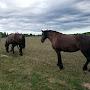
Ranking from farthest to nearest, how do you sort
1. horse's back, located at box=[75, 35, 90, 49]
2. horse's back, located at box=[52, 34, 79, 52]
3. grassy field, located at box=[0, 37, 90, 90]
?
horse's back, located at box=[52, 34, 79, 52] → horse's back, located at box=[75, 35, 90, 49] → grassy field, located at box=[0, 37, 90, 90]

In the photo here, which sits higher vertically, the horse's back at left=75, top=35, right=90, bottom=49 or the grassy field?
the horse's back at left=75, top=35, right=90, bottom=49

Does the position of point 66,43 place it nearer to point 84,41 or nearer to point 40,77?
point 84,41

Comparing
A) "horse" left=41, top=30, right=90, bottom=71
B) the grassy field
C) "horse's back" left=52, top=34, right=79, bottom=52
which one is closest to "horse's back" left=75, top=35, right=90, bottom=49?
"horse" left=41, top=30, right=90, bottom=71

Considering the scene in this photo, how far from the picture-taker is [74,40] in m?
16.0

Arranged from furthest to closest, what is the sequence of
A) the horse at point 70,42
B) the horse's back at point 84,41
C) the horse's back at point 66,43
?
the horse's back at point 66,43 < the horse at point 70,42 < the horse's back at point 84,41

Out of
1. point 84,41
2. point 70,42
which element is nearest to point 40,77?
point 70,42

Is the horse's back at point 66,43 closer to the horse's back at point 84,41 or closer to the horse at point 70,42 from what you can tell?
the horse at point 70,42

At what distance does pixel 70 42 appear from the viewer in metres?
16.2

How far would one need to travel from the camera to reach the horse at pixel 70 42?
15500 mm

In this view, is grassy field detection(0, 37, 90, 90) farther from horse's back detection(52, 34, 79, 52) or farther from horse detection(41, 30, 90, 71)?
horse's back detection(52, 34, 79, 52)

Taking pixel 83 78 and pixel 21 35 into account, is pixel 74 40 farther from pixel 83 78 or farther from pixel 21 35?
pixel 21 35

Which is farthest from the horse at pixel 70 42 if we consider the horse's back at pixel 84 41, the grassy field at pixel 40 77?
the grassy field at pixel 40 77

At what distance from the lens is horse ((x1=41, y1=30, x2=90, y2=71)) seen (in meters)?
15.5

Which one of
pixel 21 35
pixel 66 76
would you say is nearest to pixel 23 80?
pixel 66 76
